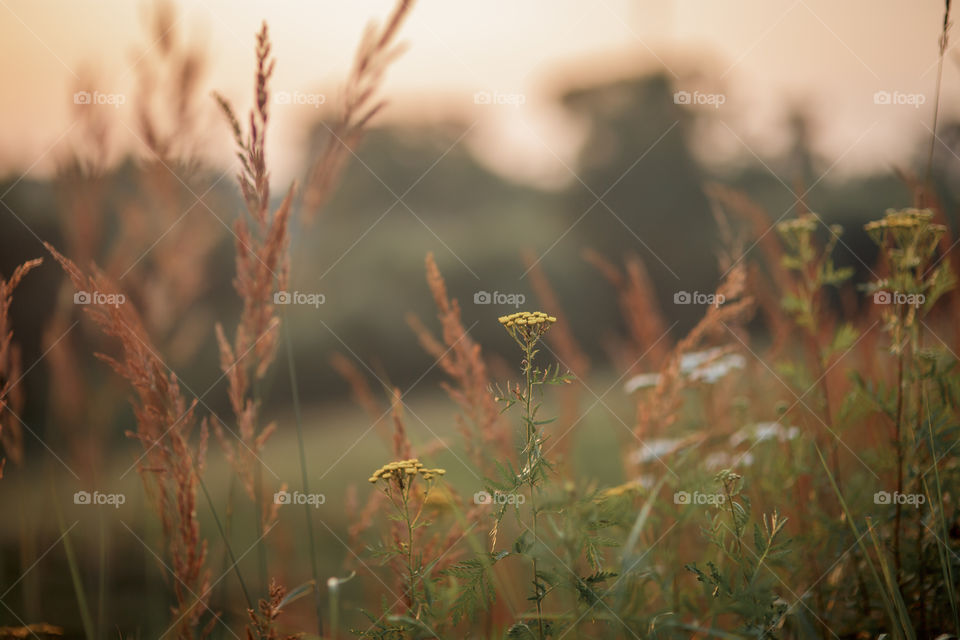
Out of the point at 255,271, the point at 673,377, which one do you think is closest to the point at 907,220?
the point at 673,377

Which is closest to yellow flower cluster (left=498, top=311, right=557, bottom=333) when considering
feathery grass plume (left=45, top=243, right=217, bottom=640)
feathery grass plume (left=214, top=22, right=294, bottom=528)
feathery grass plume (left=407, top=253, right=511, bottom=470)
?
feathery grass plume (left=407, top=253, right=511, bottom=470)

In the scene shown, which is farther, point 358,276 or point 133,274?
point 358,276

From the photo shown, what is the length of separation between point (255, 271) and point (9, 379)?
742mm

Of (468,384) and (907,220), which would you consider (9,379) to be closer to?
(468,384)

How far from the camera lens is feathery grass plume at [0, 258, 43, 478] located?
3.40ft

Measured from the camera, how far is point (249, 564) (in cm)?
207

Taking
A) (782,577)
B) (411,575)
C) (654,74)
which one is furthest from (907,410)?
(654,74)

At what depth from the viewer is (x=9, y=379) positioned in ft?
4.37

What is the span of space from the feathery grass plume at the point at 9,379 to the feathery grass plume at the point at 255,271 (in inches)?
13.9

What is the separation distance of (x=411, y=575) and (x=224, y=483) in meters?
2.80

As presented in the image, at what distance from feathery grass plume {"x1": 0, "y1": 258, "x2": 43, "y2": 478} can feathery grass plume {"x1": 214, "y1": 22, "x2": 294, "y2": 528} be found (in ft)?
1.16

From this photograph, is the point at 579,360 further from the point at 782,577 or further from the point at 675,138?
the point at 675,138

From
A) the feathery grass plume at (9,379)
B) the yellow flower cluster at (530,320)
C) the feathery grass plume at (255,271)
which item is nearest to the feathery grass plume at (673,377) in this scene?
the yellow flower cluster at (530,320)

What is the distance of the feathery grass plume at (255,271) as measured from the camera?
1.00 m
